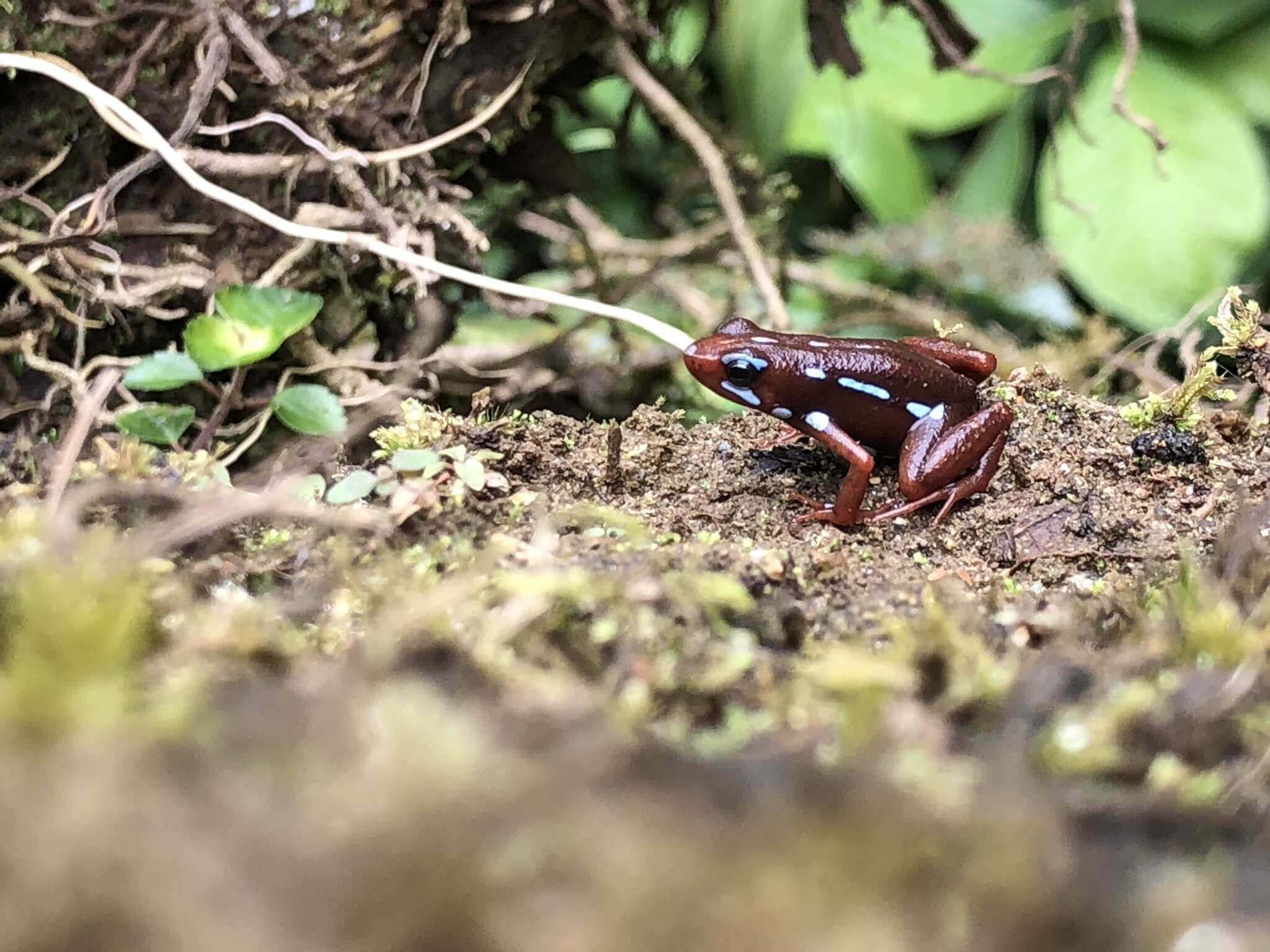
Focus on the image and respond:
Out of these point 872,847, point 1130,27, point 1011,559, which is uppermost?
point 1130,27

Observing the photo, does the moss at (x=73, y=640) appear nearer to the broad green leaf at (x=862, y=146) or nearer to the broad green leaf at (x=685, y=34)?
the broad green leaf at (x=685, y=34)

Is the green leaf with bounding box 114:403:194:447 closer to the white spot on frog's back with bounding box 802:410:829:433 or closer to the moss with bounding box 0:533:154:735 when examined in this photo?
the moss with bounding box 0:533:154:735

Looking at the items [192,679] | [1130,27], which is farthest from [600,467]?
[1130,27]

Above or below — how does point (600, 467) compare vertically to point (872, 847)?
below

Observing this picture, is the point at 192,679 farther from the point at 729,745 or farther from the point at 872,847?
the point at 872,847

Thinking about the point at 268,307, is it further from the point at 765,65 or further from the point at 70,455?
the point at 765,65

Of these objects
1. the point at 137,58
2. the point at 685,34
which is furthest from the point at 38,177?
the point at 685,34
